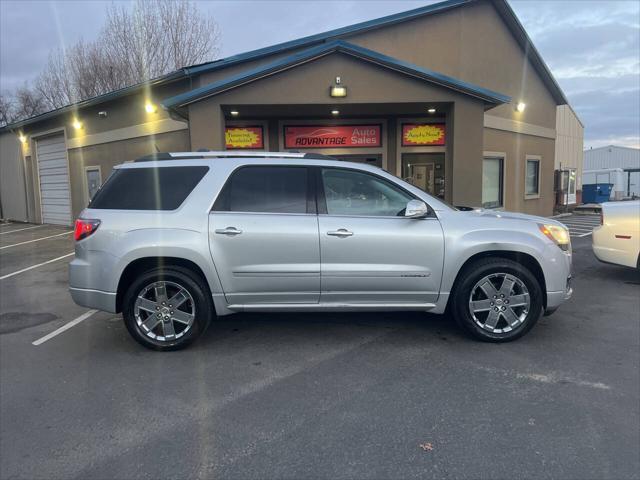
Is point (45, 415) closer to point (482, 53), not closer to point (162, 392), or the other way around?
point (162, 392)

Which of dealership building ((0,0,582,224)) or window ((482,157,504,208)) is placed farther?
window ((482,157,504,208))

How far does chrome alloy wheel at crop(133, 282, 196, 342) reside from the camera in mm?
4523

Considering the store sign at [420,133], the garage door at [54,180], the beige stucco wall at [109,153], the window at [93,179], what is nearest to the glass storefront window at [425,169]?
the store sign at [420,133]

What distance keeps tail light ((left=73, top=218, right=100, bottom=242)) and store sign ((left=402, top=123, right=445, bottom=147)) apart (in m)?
9.62

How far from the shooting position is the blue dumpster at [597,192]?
27.8 m

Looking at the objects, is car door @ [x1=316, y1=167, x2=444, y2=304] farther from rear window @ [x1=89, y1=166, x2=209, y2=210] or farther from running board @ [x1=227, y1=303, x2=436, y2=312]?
rear window @ [x1=89, y1=166, x2=209, y2=210]

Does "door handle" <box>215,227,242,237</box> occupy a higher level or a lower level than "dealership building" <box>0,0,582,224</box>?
lower

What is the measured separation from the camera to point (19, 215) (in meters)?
21.1

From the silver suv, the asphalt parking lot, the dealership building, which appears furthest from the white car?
the silver suv

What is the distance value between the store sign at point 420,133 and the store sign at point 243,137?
386 cm

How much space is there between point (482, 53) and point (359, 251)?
11711 millimetres

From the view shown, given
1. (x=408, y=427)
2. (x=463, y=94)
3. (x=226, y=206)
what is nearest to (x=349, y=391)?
(x=408, y=427)

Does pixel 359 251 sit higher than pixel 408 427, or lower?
higher

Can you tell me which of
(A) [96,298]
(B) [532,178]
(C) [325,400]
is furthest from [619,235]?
(B) [532,178]
